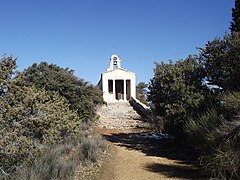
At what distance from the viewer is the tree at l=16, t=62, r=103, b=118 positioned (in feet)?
51.2

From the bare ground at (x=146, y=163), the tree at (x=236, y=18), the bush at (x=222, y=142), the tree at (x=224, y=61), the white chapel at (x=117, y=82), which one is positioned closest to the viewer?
the bush at (x=222, y=142)

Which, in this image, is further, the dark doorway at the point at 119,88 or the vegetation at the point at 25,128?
the dark doorway at the point at 119,88

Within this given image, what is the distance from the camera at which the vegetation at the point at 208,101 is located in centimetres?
766

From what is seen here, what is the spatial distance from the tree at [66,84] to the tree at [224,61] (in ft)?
23.2

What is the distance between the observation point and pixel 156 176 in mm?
9078

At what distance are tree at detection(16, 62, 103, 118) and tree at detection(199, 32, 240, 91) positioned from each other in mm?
7075

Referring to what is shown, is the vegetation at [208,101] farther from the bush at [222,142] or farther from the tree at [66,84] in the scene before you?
the tree at [66,84]

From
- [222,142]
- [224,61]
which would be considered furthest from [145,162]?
[224,61]

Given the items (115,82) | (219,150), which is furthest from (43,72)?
(115,82)

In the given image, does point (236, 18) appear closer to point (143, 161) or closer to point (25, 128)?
point (143, 161)

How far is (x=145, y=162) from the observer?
35.4 feet

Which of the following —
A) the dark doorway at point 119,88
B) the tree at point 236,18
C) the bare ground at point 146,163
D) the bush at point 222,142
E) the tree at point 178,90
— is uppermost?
the dark doorway at point 119,88

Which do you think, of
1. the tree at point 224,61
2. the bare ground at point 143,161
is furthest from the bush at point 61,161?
the tree at point 224,61

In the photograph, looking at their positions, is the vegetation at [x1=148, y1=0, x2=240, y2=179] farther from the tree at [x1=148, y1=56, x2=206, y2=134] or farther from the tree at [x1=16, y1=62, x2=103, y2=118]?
the tree at [x1=16, y1=62, x2=103, y2=118]
